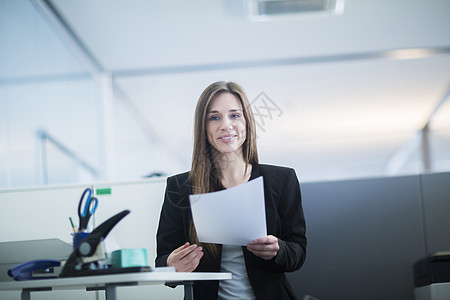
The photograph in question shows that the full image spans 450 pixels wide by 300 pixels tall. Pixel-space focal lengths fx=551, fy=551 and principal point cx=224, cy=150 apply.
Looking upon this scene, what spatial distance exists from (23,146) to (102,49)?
4.94ft

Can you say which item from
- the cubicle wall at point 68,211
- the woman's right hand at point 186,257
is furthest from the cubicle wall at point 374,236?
the woman's right hand at point 186,257

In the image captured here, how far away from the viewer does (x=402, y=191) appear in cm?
247

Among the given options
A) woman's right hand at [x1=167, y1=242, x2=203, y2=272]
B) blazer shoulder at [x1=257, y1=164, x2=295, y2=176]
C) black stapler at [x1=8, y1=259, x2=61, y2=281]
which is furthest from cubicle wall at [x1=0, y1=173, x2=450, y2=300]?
black stapler at [x1=8, y1=259, x2=61, y2=281]

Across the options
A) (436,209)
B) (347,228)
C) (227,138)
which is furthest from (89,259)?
(436,209)

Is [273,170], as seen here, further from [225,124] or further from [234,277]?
[234,277]

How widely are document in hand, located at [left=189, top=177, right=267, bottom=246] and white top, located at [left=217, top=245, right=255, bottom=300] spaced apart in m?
0.21

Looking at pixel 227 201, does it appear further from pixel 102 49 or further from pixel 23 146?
pixel 102 49

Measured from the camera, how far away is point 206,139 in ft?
5.96

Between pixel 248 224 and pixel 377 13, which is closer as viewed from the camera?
pixel 248 224

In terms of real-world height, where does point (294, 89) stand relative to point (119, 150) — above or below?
above

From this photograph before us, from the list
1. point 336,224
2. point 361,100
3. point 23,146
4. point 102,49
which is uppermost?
point 102,49

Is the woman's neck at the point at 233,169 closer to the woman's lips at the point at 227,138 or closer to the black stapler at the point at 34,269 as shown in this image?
the woman's lips at the point at 227,138

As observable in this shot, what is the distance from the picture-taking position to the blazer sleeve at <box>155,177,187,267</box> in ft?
5.72

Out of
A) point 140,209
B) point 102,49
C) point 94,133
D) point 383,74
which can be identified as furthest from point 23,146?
point 383,74
